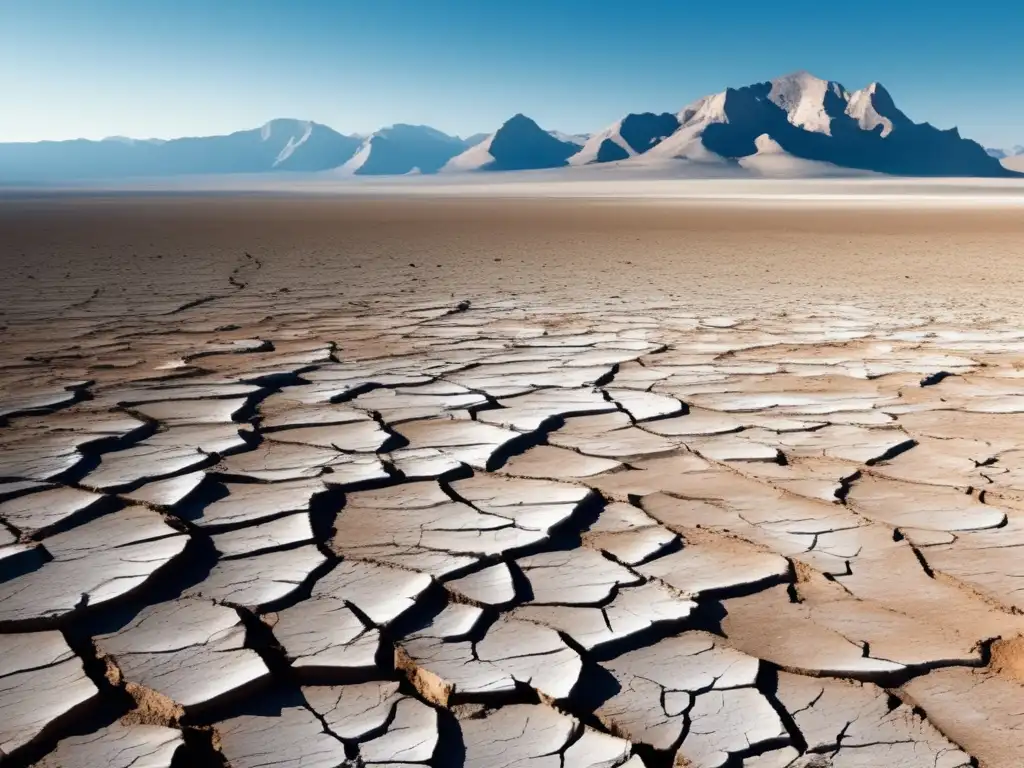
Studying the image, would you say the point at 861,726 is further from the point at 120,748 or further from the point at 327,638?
the point at 120,748

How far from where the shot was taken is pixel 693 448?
273cm

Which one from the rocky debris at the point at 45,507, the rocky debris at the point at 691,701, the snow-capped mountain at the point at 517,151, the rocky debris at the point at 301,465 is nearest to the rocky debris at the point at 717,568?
the rocky debris at the point at 691,701

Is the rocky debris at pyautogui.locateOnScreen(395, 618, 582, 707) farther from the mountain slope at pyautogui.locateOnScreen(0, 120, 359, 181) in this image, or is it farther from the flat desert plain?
the mountain slope at pyautogui.locateOnScreen(0, 120, 359, 181)

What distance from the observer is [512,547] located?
200 cm

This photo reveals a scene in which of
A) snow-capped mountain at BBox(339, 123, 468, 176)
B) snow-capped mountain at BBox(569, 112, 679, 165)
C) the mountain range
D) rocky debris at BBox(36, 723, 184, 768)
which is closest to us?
rocky debris at BBox(36, 723, 184, 768)

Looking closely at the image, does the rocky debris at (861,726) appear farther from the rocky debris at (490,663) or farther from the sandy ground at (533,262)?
the sandy ground at (533,262)

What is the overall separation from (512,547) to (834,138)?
363ft

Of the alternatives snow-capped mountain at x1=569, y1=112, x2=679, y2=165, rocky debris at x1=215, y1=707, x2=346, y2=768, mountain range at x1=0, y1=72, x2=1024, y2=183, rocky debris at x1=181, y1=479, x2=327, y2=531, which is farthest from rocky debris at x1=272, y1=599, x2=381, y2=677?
snow-capped mountain at x1=569, y1=112, x2=679, y2=165

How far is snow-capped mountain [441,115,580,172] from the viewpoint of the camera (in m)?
120

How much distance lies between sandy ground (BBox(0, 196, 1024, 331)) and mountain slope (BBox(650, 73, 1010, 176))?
86.3 meters

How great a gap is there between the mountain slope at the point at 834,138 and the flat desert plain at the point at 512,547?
315 ft

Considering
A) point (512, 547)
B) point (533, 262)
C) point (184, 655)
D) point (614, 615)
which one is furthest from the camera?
point (533, 262)

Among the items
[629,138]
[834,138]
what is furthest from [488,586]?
[629,138]

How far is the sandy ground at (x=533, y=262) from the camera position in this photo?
6.43 metres
